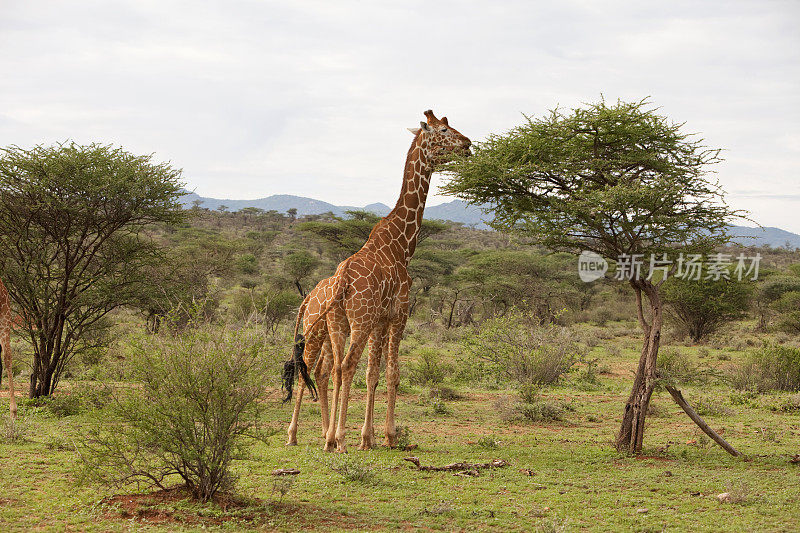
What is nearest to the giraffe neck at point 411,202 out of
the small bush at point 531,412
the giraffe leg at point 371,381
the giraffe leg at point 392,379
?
the giraffe leg at point 392,379

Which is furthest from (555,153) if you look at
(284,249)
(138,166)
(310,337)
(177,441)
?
(284,249)

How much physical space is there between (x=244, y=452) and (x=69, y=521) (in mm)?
1515

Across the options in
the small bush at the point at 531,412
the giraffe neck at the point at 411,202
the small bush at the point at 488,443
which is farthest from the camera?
the small bush at the point at 531,412

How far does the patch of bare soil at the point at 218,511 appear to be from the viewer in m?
5.29

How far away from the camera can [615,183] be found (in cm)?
876

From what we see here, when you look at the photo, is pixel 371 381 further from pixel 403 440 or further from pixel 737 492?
pixel 737 492

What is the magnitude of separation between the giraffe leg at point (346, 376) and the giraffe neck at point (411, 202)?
57.7 inches

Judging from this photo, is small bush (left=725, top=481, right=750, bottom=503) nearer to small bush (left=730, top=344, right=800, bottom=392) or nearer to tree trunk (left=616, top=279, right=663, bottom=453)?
tree trunk (left=616, top=279, right=663, bottom=453)

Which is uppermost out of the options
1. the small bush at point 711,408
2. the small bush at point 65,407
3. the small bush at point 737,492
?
the small bush at point 711,408

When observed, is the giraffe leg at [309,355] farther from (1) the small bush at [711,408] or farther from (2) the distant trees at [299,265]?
(2) the distant trees at [299,265]

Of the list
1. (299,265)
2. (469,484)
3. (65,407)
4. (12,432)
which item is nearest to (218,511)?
(469,484)

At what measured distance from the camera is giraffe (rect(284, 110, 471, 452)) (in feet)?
26.7

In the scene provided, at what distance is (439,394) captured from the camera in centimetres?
1338

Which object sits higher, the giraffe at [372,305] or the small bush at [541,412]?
the giraffe at [372,305]
